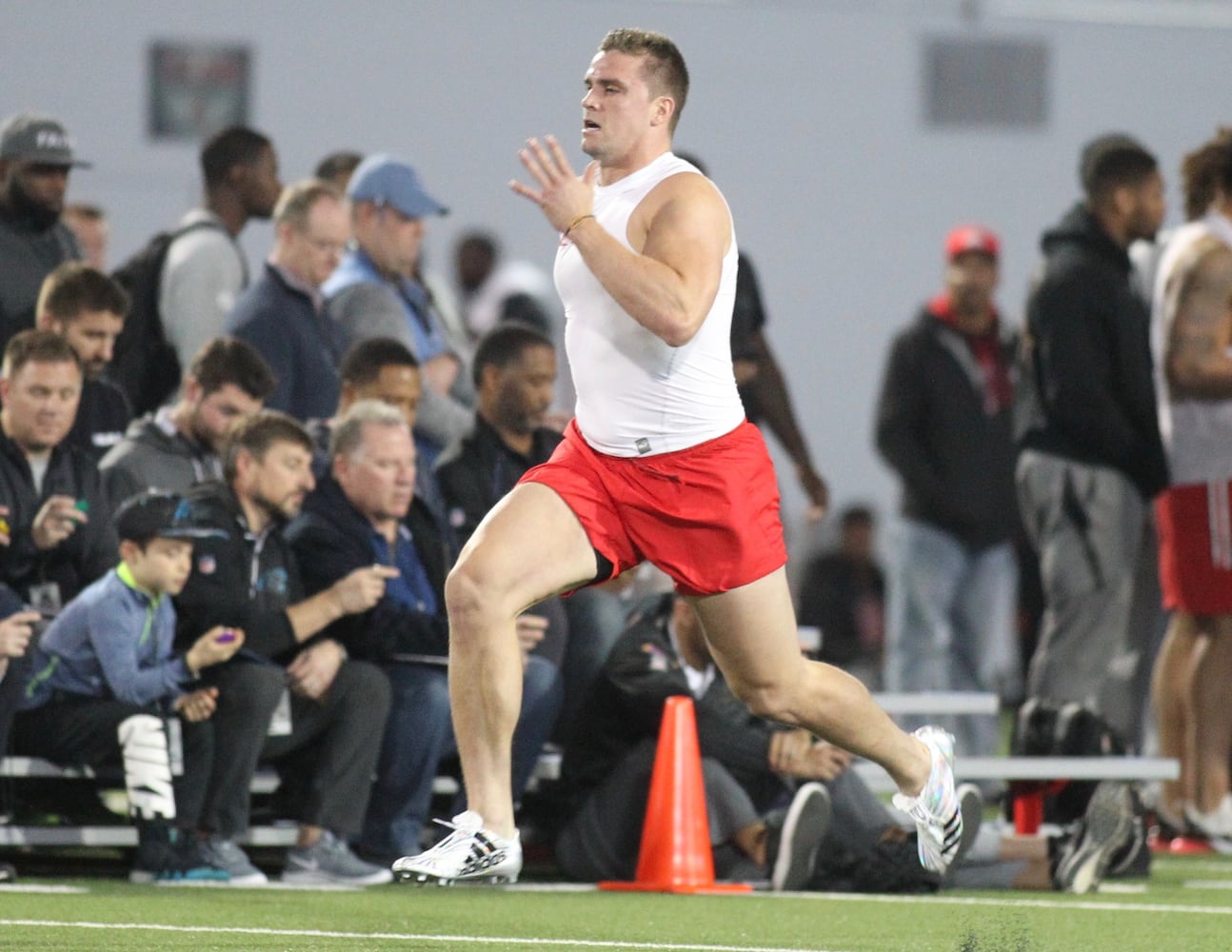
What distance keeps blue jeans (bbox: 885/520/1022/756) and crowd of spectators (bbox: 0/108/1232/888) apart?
0.02 m

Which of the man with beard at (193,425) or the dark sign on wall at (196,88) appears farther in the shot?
the dark sign on wall at (196,88)

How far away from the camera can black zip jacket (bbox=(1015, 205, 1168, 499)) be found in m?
9.46

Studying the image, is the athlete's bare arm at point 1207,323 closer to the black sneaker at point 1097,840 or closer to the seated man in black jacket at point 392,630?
the black sneaker at point 1097,840

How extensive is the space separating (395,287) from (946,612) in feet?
10.1

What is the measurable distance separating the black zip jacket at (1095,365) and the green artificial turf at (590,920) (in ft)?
7.71

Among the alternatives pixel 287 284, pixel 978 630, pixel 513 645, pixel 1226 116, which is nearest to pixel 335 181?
pixel 287 284

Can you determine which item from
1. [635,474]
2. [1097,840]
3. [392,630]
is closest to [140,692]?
[392,630]

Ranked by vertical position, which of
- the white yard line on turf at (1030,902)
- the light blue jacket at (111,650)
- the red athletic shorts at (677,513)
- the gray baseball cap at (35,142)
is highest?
the gray baseball cap at (35,142)

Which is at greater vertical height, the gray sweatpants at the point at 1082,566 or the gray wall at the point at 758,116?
the gray wall at the point at 758,116

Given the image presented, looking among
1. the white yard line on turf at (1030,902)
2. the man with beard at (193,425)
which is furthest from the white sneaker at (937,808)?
the man with beard at (193,425)

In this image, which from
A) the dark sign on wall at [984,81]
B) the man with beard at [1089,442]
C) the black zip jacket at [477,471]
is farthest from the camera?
the dark sign on wall at [984,81]

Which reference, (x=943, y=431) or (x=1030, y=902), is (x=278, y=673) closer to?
(x=1030, y=902)

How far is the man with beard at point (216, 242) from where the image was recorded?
354 inches

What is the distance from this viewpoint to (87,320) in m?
8.11
